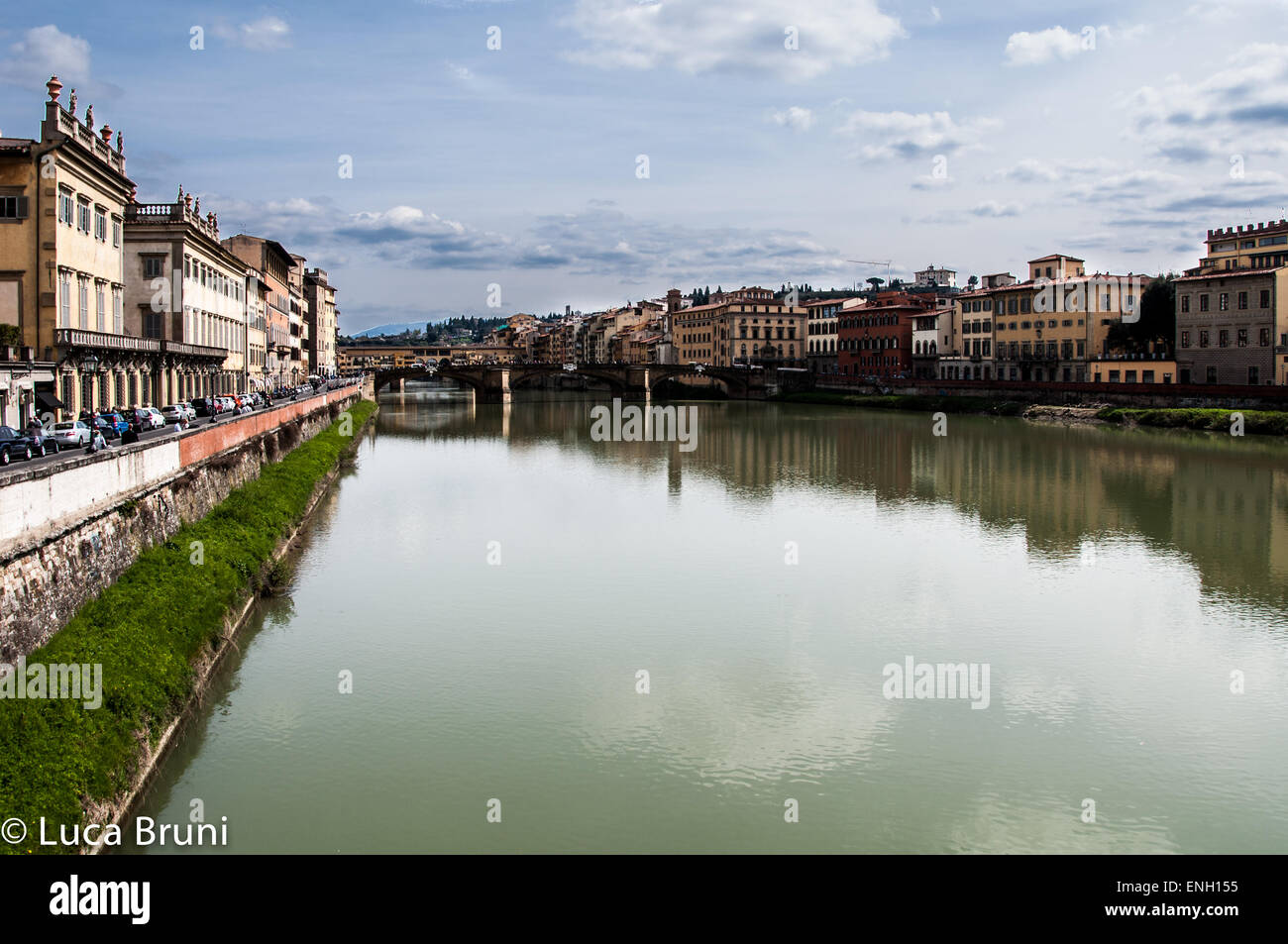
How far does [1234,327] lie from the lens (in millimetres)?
55969

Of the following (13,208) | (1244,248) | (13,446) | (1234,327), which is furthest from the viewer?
(1244,248)

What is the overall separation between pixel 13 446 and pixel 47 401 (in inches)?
370

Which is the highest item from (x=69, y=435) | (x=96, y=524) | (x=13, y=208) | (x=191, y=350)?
(x=13, y=208)

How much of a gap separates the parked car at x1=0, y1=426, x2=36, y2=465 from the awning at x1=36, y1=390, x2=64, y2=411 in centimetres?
854

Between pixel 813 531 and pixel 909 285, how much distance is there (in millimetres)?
140966

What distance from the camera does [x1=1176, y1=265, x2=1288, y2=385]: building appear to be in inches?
2111

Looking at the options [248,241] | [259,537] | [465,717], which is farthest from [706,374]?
[465,717]

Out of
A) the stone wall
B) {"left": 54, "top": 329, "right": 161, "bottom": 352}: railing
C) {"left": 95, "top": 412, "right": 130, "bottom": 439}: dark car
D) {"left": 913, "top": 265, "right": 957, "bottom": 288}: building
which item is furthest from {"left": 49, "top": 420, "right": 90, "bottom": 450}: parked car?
{"left": 913, "top": 265, "right": 957, "bottom": 288}: building

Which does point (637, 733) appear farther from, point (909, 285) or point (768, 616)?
point (909, 285)

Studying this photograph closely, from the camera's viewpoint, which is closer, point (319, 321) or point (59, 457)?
point (59, 457)

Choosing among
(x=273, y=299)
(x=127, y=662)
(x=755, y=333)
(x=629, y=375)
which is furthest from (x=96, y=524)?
(x=755, y=333)

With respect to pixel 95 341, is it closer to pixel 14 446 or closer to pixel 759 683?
pixel 14 446

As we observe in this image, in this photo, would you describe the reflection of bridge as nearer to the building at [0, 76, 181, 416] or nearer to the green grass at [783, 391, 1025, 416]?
the green grass at [783, 391, 1025, 416]
